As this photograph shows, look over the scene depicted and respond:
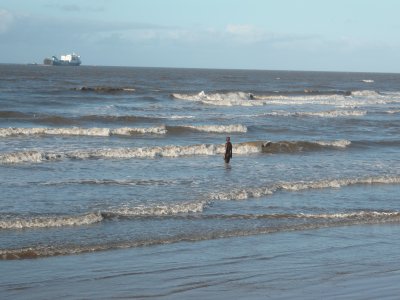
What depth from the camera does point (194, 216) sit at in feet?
47.4

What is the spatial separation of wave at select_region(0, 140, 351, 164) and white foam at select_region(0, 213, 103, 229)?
8.65 m

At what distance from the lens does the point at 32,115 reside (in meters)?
38.5

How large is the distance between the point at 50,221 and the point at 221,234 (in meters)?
3.17

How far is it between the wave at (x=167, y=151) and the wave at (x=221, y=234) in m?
10.0

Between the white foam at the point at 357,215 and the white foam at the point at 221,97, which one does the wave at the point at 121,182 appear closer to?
the white foam at the point at 357,215

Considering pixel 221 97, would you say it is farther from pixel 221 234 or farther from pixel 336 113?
pixel 221 234

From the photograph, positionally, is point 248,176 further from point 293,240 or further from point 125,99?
point 125,99

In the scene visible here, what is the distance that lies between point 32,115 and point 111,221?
26.0 metres

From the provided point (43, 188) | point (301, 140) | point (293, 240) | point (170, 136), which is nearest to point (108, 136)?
point (170, 136)

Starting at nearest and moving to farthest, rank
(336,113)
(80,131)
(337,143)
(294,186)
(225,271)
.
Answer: (225,271) < (294,186) < (337,143) < (80,131) < (336,113)

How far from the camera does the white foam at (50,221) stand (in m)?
13.1

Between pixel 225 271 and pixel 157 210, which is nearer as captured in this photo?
pixel 225 271

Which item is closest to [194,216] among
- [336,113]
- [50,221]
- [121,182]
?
[50,221]

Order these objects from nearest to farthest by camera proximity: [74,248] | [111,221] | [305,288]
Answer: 1. [305,288]
2. [74,248]
3. [111,221]
